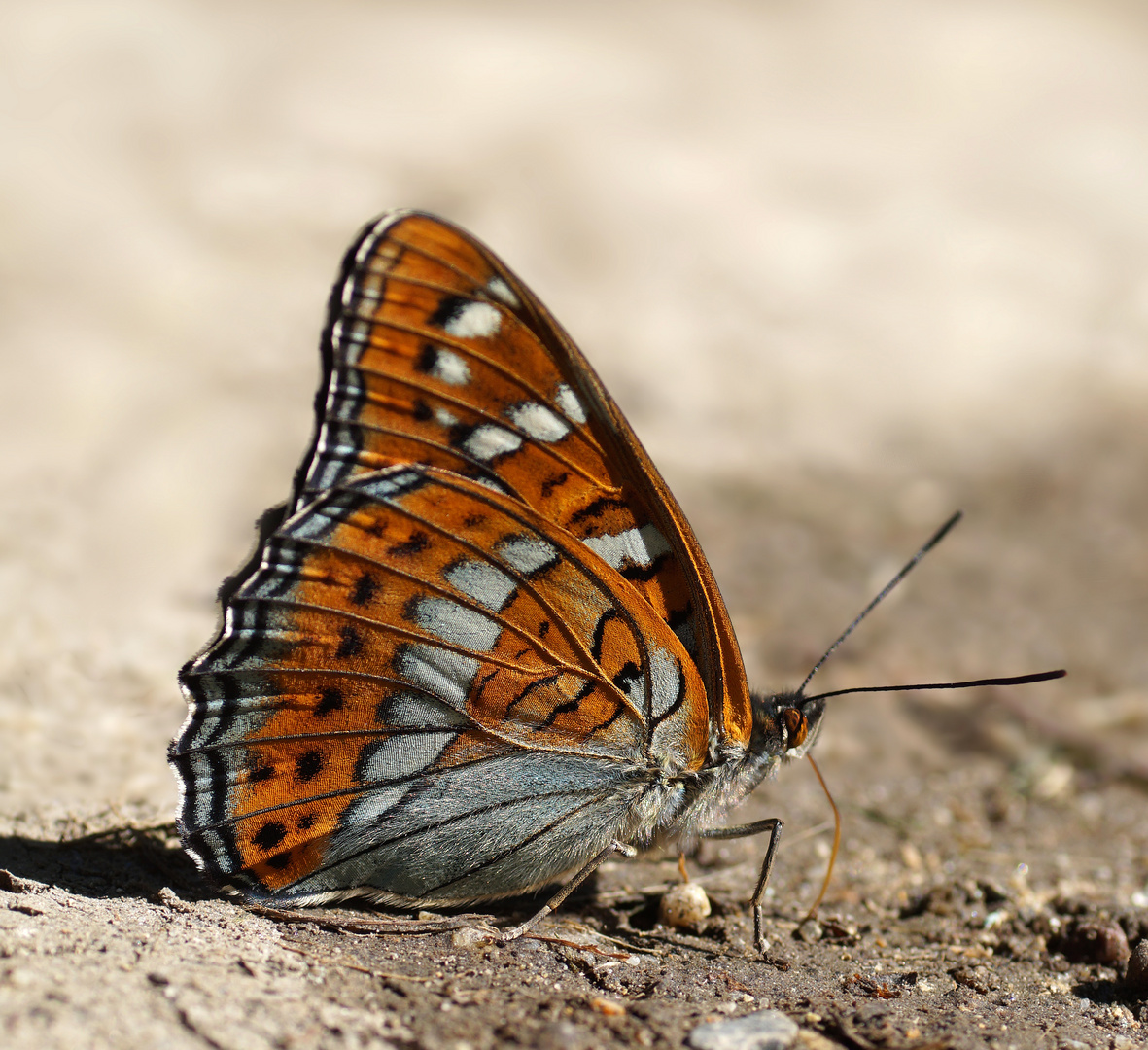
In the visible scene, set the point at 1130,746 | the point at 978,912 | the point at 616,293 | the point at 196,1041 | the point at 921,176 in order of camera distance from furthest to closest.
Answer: the point at 921,176, the point at 616,293, the point at 1130,746, the point at 978,912, the point at 196,1041

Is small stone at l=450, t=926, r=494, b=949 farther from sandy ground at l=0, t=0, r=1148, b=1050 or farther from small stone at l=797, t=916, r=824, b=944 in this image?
small stone at l=797, t=916, r=824, b=944

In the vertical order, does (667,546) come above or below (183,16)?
below

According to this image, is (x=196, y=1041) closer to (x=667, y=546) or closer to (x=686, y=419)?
(x=667, y=546)

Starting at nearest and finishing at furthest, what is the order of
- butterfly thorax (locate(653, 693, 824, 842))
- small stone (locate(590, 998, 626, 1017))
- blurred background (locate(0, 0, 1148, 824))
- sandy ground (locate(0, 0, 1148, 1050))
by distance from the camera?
small stone (locate(590, 998, 626, 1017)) < sandy ground (locate(0, 0, 1148, 1050)) < butterfly thorax (locate(653, 693, 824, 842)) < blurred background (locate(0, 0, 1148, 824))

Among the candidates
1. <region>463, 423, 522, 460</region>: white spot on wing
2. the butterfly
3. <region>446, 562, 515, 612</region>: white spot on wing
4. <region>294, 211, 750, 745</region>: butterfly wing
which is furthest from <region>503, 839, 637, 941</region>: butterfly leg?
<region>463, 423, 522, 460</region>: white spot on wing

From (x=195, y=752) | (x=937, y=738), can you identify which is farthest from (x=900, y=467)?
(x=195, y=752)

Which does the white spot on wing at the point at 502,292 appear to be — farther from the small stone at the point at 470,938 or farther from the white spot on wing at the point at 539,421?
the small stone at the point at 470,938

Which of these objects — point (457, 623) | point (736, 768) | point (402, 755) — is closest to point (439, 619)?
point (457, 623)

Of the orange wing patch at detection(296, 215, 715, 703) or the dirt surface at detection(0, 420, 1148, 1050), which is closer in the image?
the dirt surface at detection(0, 420, 1148, 1050)
